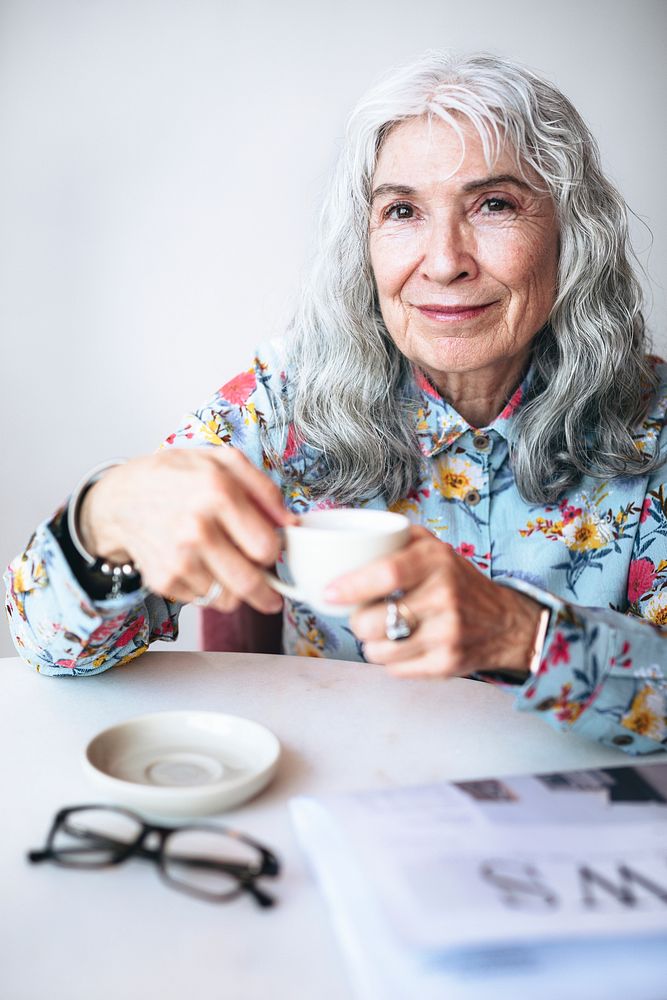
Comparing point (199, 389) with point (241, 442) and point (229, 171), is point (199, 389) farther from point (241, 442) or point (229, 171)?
point (241, 442)

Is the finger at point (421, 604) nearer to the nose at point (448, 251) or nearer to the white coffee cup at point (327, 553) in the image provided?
the white coffee cup at point (327, 553)

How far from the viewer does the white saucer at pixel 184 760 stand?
0.78 m

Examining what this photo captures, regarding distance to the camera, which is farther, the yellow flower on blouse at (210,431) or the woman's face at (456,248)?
the yellow flower on blouse at (210,431)

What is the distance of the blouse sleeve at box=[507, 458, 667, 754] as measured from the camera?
3.24ft

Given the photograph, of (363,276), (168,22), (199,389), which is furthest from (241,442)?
(168,22)

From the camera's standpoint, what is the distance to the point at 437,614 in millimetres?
900

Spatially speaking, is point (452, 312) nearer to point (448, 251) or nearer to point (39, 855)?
point (448, 251)

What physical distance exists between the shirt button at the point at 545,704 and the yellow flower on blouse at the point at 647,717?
0.09 m

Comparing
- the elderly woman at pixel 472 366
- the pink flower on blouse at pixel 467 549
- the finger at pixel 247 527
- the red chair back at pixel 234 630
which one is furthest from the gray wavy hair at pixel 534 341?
the finger at pixel 247 527

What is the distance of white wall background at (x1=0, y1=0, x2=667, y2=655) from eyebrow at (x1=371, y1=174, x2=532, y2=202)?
76 cm

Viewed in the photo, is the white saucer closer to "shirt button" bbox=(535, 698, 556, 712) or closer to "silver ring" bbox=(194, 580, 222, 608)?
"silver ring" bbox=(194, 580, 222, 608)

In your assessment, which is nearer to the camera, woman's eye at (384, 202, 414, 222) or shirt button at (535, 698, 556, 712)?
shirt button at (535, 698, 556, 712)

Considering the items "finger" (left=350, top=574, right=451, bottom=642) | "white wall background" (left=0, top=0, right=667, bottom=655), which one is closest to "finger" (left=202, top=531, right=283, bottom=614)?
"finger" (left=350, top=574, right=451, bottom=642)

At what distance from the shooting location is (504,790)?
0.82 metres
